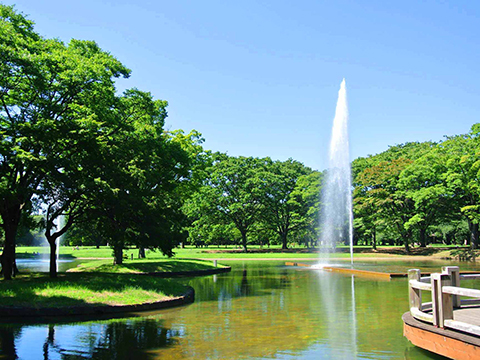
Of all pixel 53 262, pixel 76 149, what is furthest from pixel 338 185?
pixel 76 149

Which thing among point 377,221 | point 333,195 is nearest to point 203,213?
point 333,195

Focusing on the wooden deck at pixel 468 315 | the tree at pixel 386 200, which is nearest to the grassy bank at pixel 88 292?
the wooden deck at pixel 468 315

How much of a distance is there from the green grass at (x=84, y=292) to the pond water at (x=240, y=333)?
1.45 meters

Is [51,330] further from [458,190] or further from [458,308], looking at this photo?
[458,190]

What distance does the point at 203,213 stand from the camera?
72.3 m

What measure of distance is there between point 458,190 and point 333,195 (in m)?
18.3

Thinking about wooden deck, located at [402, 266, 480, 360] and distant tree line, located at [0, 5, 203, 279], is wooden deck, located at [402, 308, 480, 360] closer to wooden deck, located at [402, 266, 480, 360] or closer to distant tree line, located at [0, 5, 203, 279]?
wooden deck, located at [402, 266, 480, 360]

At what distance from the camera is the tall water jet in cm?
4447

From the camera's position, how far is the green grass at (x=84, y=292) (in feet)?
51.1

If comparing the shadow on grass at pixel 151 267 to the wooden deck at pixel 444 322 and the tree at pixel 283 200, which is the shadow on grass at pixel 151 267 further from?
the tree at pixel 283 200

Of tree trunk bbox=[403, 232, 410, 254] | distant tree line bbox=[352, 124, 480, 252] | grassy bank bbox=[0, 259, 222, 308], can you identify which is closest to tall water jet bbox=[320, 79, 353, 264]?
distant tree line bbox=[352, 124, 480, 252]

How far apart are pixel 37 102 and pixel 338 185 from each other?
50.0 meters

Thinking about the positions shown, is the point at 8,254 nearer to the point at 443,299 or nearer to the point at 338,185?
the point at 443,299

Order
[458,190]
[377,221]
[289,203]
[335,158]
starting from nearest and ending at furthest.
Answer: [335,158], [458,190], [377,221], [289,203]
